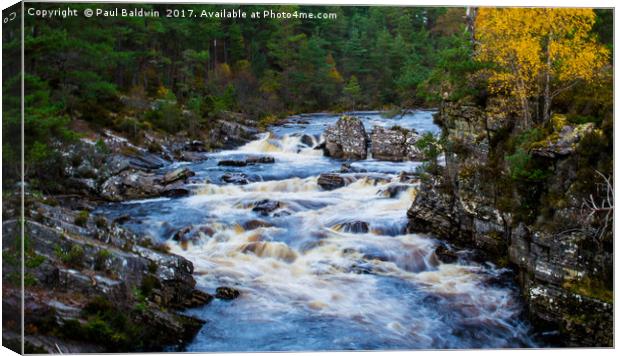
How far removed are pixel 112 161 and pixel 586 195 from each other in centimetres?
705

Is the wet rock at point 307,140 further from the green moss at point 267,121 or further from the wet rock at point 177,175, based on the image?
the wet rock at point 177,175

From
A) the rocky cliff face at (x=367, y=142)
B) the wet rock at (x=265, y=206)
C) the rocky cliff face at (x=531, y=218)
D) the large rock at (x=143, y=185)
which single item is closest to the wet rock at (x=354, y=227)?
the rocky cliff face at (x=531, y=218)

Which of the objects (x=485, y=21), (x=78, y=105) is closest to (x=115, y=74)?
(x=78, y=105)

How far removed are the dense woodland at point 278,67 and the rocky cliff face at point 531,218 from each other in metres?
0.51

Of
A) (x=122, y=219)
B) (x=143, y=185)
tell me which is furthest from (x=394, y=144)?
(x=122, y=219)

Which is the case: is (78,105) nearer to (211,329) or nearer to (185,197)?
(185,197)

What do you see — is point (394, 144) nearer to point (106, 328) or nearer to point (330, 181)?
point (330, 181)

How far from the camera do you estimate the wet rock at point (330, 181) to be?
479 inches

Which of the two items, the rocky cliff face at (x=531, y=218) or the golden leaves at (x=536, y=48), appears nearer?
the rocky cliff face at (x=531, y=218)

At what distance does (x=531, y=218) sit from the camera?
9281 millimetres

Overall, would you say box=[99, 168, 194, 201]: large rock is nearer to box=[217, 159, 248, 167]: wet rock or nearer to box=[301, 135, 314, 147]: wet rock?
box=[217, 159, 248, 167]: wet rock

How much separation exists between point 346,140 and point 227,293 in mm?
4645

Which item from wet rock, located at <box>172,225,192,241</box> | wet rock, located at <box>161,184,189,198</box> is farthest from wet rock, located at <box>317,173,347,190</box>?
wet rock, located at <box>172,225,192,241</box>

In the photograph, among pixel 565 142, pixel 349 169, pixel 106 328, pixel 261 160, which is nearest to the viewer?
pixel 106 328
